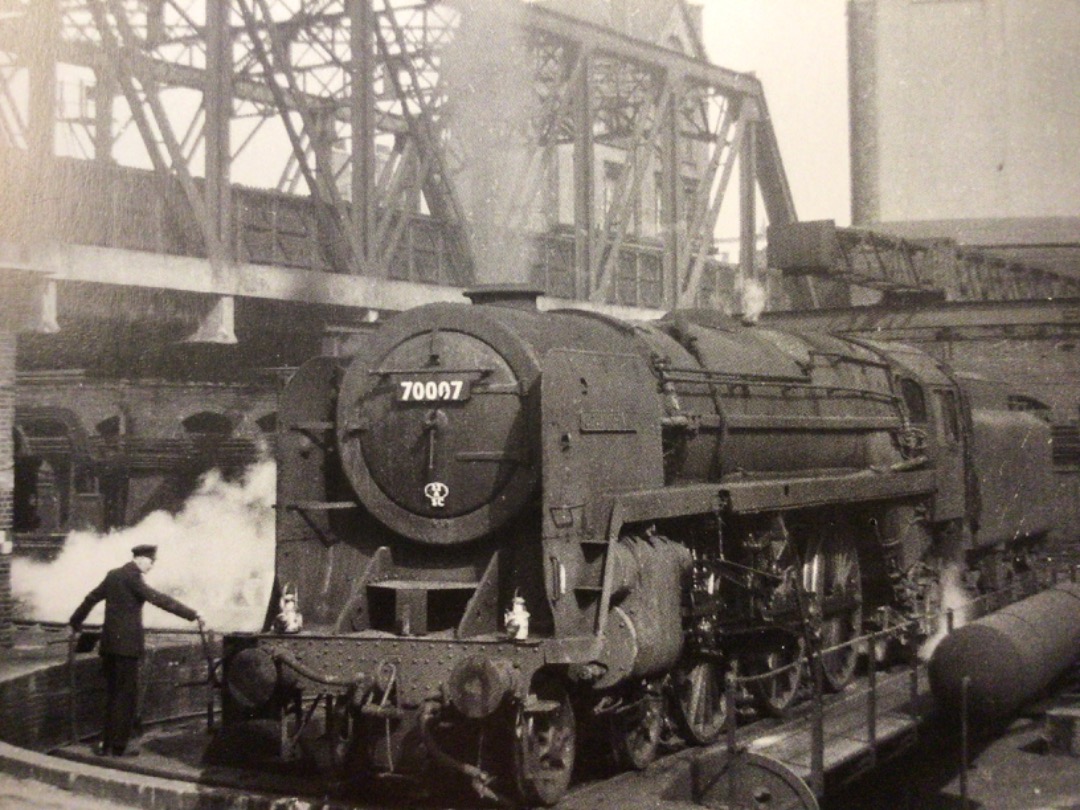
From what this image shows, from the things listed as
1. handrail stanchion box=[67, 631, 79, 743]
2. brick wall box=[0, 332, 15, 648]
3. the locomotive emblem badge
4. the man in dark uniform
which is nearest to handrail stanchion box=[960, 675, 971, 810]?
the locomotive emblem badge

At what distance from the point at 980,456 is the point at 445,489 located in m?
7.98

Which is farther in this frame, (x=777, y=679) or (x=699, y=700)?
(x=777, y=679)

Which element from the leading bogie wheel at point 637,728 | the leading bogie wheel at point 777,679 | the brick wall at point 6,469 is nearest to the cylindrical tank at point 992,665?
the leading bogie wheel at point 777,679

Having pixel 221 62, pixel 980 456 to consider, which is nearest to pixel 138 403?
pixel 221 62

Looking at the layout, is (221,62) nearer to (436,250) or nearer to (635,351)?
(436,250)

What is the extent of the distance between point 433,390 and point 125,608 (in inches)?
104

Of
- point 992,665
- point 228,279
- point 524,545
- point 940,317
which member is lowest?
point 992,665

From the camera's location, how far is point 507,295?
8023mm

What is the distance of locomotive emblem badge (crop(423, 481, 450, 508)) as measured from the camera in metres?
7.30

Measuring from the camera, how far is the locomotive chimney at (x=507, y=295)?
7.99 metres

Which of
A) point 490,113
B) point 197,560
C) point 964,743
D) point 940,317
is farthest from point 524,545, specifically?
point 940,317

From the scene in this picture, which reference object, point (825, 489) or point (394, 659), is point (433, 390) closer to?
point (394, 659)

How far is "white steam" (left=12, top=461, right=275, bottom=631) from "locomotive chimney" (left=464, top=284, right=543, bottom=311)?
317 inches

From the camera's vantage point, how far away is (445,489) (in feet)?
24.0
